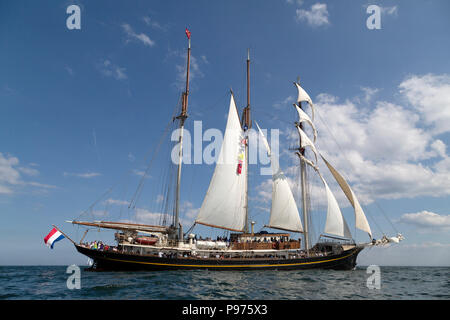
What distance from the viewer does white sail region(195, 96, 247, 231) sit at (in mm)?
42656

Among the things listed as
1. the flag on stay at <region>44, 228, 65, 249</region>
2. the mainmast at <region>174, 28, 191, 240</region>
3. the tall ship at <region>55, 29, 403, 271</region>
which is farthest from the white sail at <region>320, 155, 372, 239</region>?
the flag on stay at <region>44, 228, 65, 249</region>

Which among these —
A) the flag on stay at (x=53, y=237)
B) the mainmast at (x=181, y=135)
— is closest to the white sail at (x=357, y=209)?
the mainmast at (x=181, y=135)

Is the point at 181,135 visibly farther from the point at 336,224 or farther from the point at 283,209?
the point at 336,224

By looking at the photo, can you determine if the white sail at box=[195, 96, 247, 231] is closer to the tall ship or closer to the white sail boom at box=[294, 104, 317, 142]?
A: the tall ship

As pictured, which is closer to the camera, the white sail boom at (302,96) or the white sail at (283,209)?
the white sail at (283,209)

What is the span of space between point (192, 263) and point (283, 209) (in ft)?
56.4

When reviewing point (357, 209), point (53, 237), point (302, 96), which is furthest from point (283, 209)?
point (53, 237)

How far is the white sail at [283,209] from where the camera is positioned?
4462cm

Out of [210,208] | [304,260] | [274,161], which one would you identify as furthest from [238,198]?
[304,260]

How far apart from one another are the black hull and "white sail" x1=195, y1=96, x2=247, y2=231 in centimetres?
664

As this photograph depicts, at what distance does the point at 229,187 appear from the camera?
44.2 metres

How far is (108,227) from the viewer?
37.5 m

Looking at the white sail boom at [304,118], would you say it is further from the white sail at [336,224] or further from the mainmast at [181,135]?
the mainmast at [181,135]

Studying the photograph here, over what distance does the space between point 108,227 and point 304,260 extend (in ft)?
91.8
